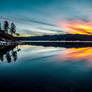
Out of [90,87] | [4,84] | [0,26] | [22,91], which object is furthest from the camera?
[0,26]

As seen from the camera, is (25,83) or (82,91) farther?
(25,83)

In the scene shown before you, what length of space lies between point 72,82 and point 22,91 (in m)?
2.99

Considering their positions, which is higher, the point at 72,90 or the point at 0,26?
the point at 0,26

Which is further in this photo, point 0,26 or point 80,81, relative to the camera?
point 0,26

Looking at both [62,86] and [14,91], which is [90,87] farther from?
[14,91]

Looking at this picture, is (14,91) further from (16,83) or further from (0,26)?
(0,26)

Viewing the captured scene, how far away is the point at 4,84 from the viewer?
607 centimetres

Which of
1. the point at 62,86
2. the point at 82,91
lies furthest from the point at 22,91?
the point at 82,91

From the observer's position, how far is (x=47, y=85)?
598 cm

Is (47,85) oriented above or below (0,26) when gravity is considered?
below

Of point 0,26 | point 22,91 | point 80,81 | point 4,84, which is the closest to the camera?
point 22,91

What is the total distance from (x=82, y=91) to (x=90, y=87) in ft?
2.34

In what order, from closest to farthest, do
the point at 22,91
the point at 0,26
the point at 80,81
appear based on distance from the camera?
1. the point at 22,91
2. the point at 80,81
3. the point at 0,26

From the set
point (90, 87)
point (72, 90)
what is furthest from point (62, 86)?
point (90, 87)
